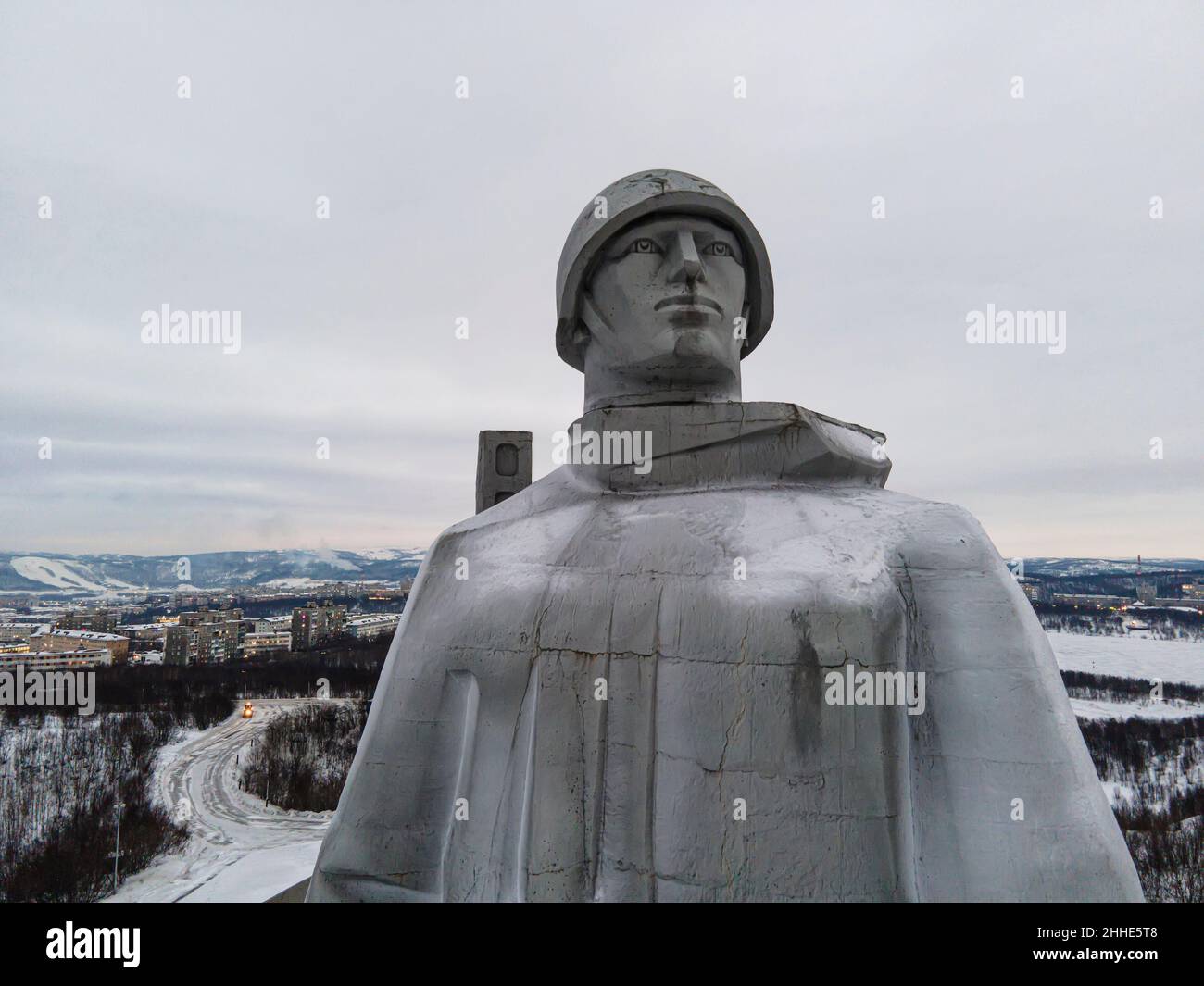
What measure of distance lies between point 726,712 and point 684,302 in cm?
209

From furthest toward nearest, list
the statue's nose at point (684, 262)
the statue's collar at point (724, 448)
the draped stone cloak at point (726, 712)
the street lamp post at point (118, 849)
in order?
the street lamp post at point (118, 849)
the statue's nose at point (684, 262)
the statue's collar at point (724, 448)
the draped stone cloak at point (726, 712)

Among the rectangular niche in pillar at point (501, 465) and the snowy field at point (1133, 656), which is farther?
the snowy field at point (1133, 656)

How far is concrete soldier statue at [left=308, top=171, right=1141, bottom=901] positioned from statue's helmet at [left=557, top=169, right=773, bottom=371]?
2cm

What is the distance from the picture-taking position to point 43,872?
31.7m

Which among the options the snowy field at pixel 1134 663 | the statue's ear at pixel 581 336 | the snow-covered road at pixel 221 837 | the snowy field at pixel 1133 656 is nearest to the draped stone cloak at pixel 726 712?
the statue's ear at pixel 581 336

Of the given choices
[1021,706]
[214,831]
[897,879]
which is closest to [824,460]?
[1021,706]

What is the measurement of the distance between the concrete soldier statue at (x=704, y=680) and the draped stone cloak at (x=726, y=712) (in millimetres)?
10

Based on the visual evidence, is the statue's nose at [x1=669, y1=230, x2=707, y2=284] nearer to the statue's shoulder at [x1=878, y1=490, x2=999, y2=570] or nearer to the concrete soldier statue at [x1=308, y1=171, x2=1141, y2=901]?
the concrete soldier statue at [x1=308, y1=171, x2=1141, y2=901]

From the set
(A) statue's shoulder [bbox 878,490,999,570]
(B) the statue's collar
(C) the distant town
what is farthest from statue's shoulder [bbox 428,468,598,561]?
(C) the distant town

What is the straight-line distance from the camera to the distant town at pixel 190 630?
7512 centimetres

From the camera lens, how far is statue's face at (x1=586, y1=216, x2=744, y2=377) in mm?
3467

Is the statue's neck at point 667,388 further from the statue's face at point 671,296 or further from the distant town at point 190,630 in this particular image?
the distant town at point 190,630
